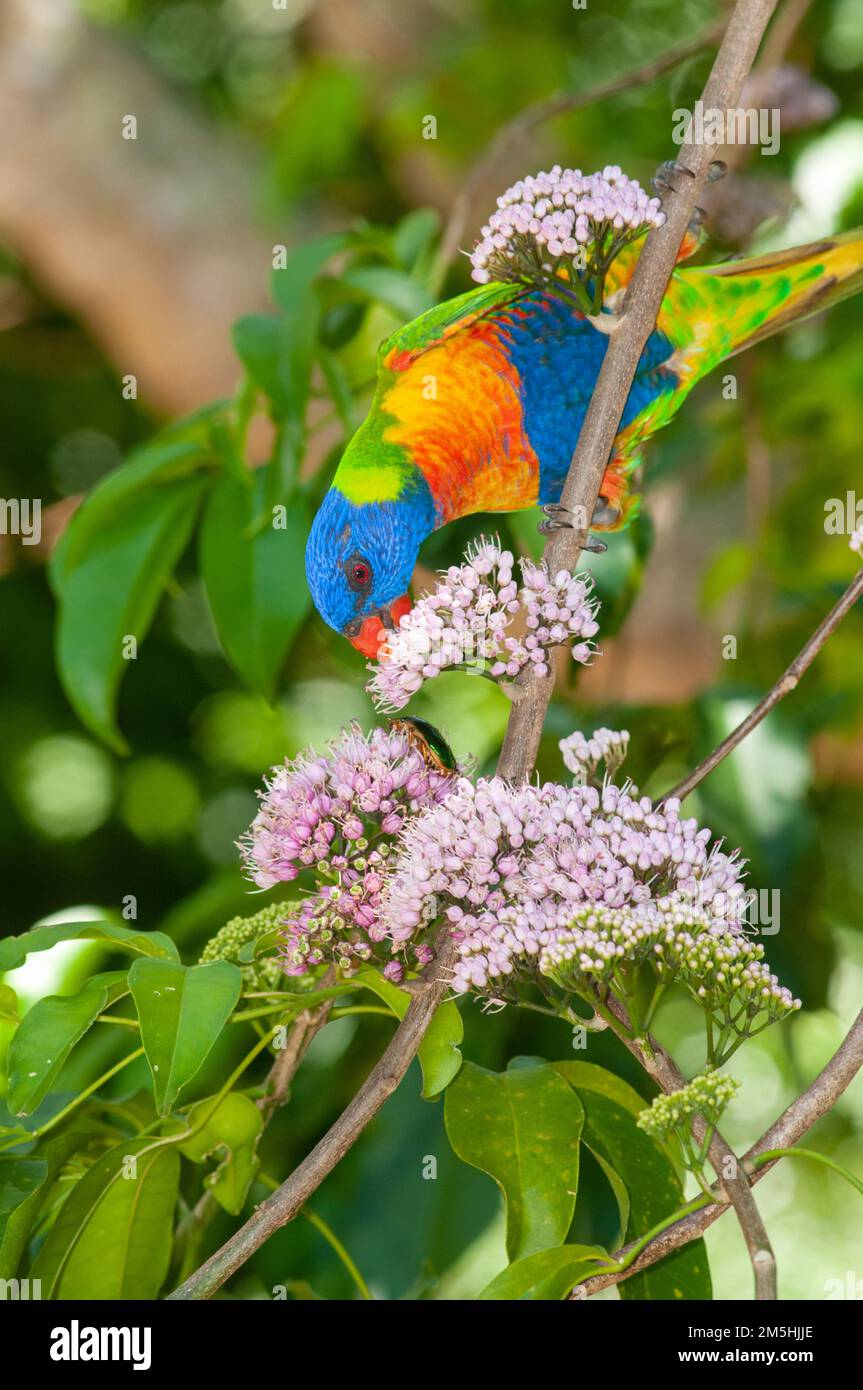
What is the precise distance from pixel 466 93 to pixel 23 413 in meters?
1.85

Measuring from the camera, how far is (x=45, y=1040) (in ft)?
3.18

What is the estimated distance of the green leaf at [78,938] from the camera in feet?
→ 3.34

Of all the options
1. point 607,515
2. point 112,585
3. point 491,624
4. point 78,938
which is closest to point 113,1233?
point 78,938

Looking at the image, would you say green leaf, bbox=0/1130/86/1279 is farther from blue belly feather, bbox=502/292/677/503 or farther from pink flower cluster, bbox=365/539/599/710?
blue belly feather, bbox=502/292/677/503

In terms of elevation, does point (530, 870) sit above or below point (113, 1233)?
above

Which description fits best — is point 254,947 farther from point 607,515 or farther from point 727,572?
point 727,572

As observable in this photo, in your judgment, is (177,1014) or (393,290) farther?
(393,290)

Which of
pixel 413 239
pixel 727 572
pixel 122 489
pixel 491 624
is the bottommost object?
pixel 491 624

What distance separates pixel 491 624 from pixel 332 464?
902 millimetres

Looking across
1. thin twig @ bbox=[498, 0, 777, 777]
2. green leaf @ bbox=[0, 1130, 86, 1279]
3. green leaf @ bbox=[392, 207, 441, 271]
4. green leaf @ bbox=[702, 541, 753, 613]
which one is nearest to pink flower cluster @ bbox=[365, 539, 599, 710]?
thin twig @ bbox=[498, 0, 777, 777]

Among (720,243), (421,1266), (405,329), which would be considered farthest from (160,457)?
(720,243)

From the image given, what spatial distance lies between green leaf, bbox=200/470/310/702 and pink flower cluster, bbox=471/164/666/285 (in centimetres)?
63

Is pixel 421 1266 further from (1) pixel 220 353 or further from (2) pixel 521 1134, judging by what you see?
(1) pixel 220 353
